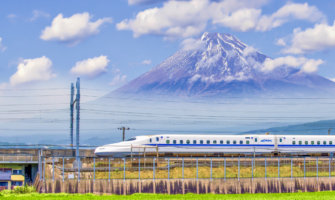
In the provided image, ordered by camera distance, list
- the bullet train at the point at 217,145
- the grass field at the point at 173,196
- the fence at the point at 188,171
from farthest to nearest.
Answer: the bullet train at the point at 217,145 → the fence at the point at 188,171 → the grass field at the point at 173,196

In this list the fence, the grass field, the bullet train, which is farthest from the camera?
the bullet train

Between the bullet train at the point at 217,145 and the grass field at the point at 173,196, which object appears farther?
the bullet train at the point at 217,145

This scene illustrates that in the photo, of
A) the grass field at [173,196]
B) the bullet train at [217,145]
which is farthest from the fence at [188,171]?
the bullet train at [217,145]

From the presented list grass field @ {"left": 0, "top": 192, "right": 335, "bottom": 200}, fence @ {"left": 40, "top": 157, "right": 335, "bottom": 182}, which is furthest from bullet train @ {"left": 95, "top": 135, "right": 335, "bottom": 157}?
grass field @ {"left": 0, "top": 192, "right": 335, "bottom": 200}

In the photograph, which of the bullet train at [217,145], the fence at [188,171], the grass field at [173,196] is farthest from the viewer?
the bullet train at [217,145]

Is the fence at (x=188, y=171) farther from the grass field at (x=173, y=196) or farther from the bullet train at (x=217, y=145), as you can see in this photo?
the bullet train at (x=217, y=145)

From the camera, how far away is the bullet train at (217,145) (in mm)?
68750

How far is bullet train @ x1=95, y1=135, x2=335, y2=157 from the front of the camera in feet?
226

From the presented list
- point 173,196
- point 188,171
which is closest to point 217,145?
point 188,171

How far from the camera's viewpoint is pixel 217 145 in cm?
7306

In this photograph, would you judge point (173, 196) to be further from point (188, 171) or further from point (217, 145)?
point (217, 145)

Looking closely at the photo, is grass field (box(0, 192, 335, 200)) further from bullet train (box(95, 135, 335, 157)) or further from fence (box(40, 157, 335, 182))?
bullet train (box(95, 135, 335, 157))

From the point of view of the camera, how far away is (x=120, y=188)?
45.1 metres

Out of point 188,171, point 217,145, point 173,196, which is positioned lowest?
point 173,196
